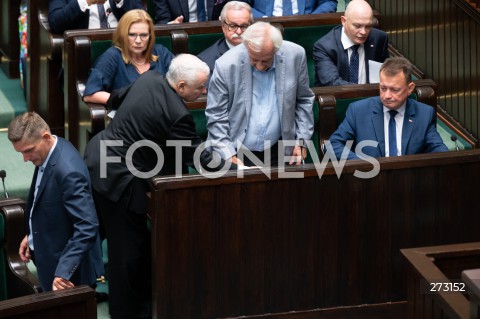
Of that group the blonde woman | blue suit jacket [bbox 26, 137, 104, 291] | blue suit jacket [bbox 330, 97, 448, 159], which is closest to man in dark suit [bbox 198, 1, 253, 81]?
the blonde woman

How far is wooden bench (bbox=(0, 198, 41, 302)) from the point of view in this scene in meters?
4.47

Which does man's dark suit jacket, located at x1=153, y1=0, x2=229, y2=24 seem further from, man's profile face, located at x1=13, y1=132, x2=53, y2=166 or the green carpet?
man's profile face, located at x1=13, y1=132, x2=53, y2=166

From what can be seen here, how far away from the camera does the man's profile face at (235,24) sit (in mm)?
5535

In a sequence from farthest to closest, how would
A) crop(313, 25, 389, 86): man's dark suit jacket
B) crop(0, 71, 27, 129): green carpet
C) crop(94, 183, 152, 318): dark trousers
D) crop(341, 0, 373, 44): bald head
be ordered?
crop(0, 71, 27, 129): green carpet → crop(313, 25, 389, 86): man's dark suit jacket → crop(341, 0, 373, 44): bald head → crop(94, 183, 152, 318): dark trousers

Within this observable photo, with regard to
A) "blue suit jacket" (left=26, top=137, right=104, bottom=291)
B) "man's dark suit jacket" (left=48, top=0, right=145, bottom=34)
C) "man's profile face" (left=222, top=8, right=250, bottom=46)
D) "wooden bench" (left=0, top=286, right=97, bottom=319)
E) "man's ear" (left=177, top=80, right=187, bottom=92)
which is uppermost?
"man's dark suit jacket" (left=48, top=0, right=145, bottom=34)

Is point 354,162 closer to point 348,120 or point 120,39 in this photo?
point 348,120

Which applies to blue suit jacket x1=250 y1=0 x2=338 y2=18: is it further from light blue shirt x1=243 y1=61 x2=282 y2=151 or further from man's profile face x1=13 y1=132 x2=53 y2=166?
man's profile face x1=13 y1=132 x2=53 y2=166

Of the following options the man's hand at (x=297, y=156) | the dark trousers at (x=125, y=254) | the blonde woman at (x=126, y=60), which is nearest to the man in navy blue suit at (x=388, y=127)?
the man's hand at (x=297, y=156)

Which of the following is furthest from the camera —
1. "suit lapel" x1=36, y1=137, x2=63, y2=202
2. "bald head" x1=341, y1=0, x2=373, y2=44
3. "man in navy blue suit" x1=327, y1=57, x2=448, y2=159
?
"bald head" x1=341, y1=0, x2=373, y2=44

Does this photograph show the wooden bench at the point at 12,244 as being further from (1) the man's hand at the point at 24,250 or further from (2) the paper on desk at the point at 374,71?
(2) the paper on desk at the point at 374,71

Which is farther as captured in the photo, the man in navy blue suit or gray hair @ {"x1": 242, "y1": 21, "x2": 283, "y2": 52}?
the man in navy blue suit

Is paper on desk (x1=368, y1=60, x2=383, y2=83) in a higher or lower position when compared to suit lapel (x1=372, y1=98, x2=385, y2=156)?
higher

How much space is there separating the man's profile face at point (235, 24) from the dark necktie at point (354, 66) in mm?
571

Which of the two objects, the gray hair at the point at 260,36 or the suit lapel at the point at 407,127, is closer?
the gray hair at the point at 260,36
